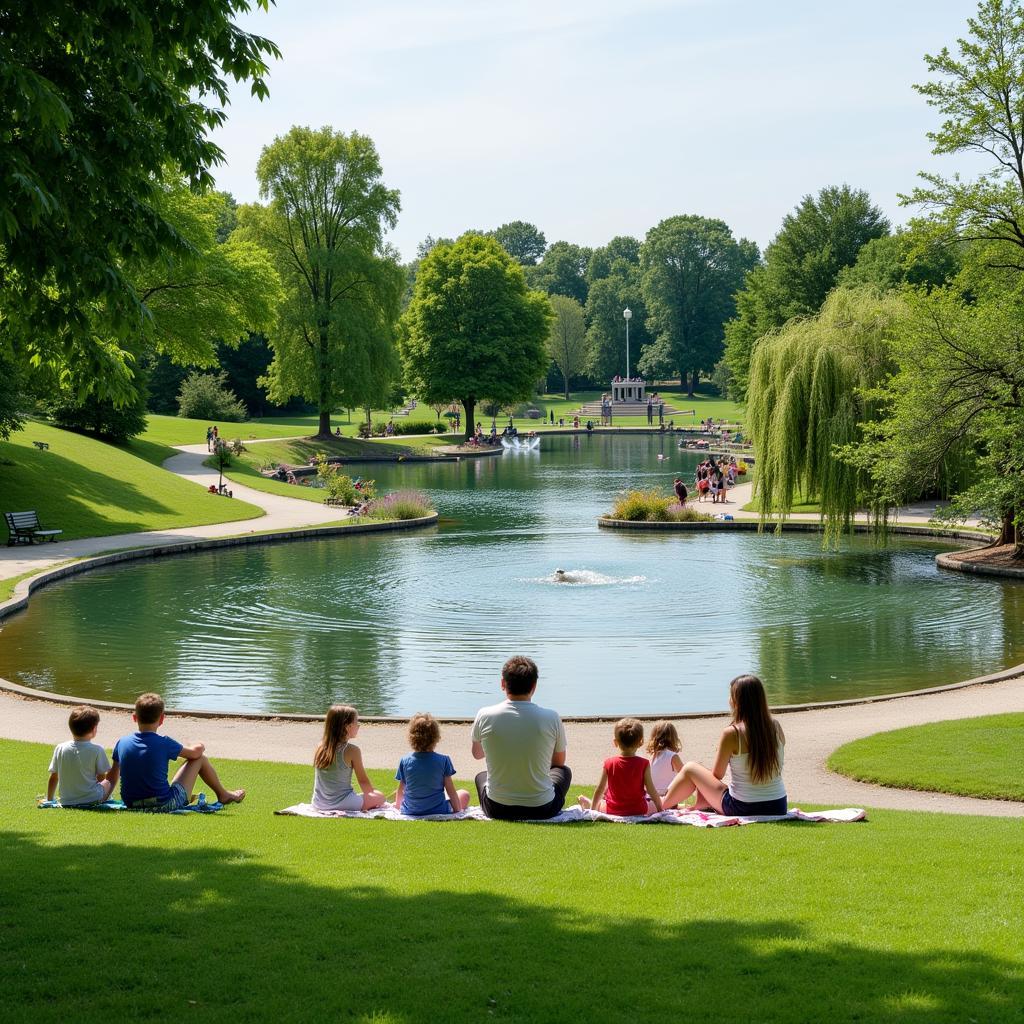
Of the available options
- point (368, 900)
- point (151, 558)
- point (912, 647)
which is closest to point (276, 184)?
point (151, 558)

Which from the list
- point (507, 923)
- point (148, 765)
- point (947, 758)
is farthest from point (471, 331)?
point (507, 923)

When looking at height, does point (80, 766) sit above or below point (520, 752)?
below

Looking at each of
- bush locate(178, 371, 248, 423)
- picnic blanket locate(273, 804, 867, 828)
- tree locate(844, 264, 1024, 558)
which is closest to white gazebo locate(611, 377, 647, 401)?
bush locate(178, 371, 248, 423)

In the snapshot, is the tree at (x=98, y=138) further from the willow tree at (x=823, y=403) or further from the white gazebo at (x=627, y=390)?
the white gazebo at (x=627, y=390)

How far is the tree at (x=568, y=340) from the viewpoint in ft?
491

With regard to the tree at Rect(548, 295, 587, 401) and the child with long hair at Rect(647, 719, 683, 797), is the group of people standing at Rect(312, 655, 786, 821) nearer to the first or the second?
the child with long hair at Rect(647, 719, 683, 797)

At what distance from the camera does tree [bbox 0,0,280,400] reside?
26.0 ft

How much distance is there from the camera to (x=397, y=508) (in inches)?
1718

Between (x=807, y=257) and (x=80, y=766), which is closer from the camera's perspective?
(x=80, y=766)

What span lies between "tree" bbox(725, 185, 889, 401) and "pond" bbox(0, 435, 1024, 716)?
116 feet

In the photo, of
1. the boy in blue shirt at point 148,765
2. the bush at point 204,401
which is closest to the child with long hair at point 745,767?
the boy in blue shirt at point 148,765

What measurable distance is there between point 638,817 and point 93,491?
3684 centimetres

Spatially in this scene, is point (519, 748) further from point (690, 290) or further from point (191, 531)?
point (690, 290)

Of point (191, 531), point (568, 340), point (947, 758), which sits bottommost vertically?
point (947, 758)
